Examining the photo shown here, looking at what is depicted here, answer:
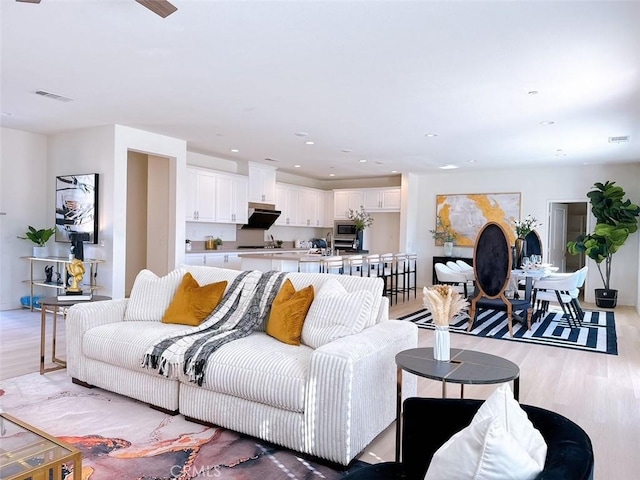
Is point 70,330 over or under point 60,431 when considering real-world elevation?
over

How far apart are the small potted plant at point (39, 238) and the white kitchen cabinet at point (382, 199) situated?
6.30 m

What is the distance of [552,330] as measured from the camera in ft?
18.9

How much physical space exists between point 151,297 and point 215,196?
4.37 metres

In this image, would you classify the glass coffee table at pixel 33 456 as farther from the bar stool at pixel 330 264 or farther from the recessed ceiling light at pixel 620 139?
the recessed ceiling light at pixel 620 139

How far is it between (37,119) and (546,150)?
726 cm

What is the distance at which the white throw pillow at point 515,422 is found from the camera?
1107mm

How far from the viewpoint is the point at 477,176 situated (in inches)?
371

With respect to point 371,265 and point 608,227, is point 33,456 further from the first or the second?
point 608,227

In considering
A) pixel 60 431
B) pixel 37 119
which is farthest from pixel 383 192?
pixel 60 431

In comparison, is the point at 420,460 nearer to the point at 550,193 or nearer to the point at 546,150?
the point at 546,150

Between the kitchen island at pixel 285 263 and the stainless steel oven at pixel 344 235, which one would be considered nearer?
the kitchen island at pixel 285 263

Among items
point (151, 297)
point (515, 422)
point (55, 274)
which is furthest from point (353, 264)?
point (515, 422)

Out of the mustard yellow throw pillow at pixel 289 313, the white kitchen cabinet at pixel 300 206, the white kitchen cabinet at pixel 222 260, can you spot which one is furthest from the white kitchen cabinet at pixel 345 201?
the mustard yellow throw pillow at pixel 289 313

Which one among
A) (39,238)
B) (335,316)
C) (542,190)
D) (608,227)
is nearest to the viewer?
(335,316)
